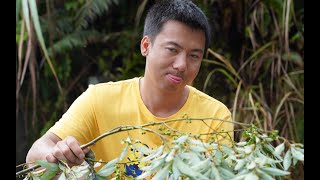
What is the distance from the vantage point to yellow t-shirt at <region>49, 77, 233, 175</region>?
1.41 metres

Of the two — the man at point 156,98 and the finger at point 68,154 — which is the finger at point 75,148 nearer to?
the finger at point 68,154

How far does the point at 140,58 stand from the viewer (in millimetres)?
2777

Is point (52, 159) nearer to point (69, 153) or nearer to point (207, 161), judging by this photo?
point (69, 153)

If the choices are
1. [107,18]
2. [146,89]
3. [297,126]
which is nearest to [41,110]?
[107,18]

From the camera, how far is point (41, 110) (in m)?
2.80

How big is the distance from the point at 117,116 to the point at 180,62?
0.81ft

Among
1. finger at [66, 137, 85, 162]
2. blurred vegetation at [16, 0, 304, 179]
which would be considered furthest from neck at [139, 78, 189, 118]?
blurred vegetation at [16, 0, 304, 179]

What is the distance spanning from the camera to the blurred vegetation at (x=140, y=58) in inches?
95.2

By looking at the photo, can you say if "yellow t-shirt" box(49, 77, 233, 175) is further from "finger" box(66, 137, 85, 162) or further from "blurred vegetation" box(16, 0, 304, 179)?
"blurred vegetation" box(16, 0, 304, 179)

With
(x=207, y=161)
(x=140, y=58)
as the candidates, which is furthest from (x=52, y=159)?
(x=140, y=58)

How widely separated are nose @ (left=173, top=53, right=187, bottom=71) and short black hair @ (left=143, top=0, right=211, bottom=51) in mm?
95

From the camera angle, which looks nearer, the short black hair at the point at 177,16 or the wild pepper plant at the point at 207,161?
the wild pepper plant at the point at 207,161

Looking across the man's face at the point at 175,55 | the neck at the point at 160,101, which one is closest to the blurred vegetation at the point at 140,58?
the neck at the point at 160,101
